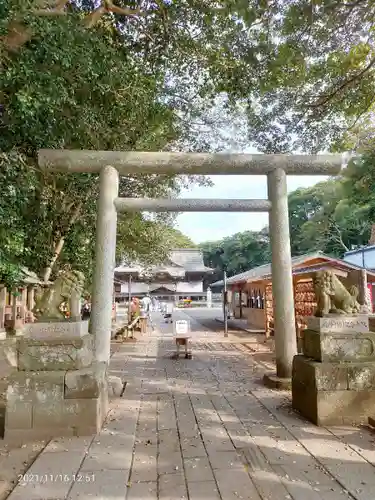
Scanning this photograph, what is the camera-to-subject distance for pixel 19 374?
3648 millimetres

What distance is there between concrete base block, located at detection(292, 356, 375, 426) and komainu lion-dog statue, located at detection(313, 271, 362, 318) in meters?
0.64

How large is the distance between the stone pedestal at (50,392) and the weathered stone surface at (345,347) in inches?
99.2

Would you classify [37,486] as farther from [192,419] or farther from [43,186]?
[43,186]

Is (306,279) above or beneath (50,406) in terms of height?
above

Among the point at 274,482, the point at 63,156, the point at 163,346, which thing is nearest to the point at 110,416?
the point at 274,482

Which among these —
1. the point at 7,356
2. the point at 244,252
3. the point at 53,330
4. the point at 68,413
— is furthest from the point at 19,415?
the point at 244,252

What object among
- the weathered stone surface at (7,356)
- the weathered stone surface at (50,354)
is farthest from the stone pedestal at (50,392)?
the weathered stone surface at (7,356)

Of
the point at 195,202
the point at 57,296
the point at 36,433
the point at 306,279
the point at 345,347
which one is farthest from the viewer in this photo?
the point at 306,279

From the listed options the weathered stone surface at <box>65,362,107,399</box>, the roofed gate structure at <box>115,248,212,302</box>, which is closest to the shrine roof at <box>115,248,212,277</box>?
the roofed gate structure at <box>115,248,212,302</box>

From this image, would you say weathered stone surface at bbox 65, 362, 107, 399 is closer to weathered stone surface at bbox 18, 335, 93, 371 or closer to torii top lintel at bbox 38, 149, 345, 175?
weathered stone surface at bbox 18, 335, 93, 371

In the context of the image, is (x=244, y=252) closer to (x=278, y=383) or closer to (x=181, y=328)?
(x=181, y=328)

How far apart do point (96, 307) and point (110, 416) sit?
5.15 feet

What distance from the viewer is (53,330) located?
3.83 meters

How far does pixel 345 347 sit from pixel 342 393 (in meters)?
0.49
